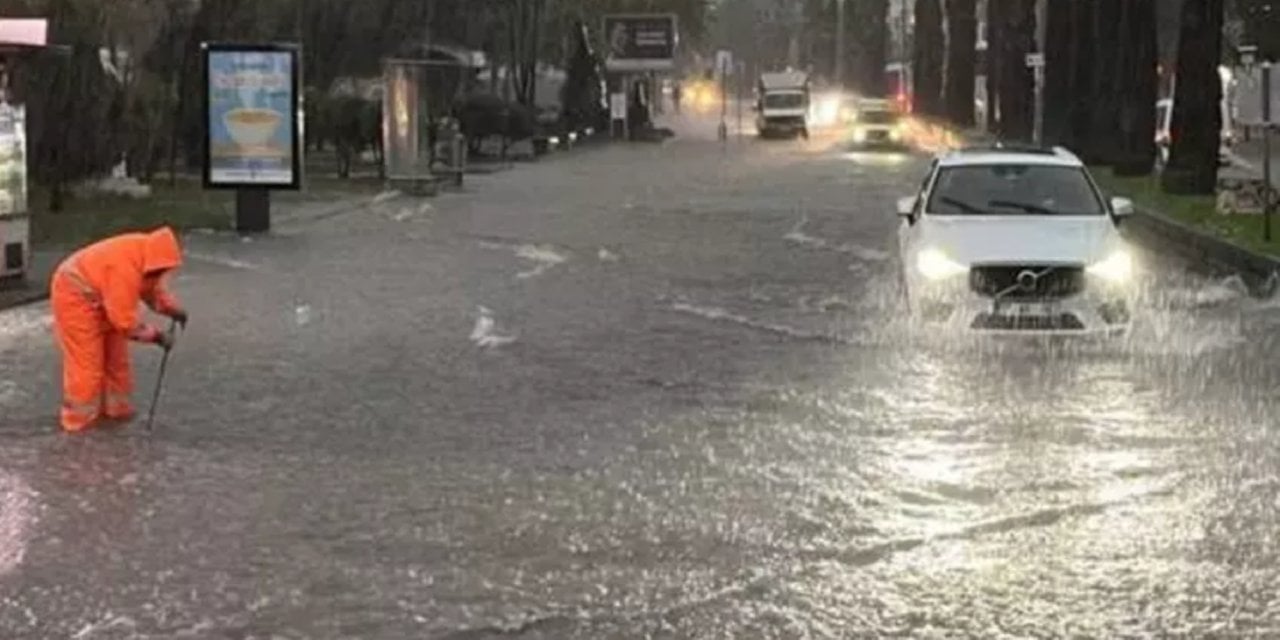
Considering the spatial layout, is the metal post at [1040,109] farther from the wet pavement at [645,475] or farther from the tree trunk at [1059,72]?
the wet pavement at [645,475]

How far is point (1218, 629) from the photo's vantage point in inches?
307

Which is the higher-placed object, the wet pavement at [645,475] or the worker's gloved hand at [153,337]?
the worker's gloved hand at [153,337]

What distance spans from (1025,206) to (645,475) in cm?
772

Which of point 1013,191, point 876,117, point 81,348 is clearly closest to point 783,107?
point 876,117

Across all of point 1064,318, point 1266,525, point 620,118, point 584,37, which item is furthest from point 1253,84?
point 620,118

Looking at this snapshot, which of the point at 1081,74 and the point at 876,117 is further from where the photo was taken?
the point at 876,117

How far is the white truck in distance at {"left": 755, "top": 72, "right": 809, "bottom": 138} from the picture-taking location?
3565 inches

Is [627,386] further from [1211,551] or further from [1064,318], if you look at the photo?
[1211,551]

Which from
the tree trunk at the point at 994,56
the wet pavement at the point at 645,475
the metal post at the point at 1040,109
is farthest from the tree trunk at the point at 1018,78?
the wet pavement at the point at 645,475

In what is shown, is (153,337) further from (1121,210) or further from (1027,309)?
(1121,210)

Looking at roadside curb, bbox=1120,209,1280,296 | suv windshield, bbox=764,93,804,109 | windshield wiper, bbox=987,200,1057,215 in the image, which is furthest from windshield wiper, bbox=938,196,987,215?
suv windshield, bbox=764,93,804,109

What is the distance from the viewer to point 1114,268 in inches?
659

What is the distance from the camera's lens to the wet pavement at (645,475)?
8141 millimetres

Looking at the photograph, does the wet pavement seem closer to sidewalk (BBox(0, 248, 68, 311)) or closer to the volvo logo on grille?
the volvo logo on grille
